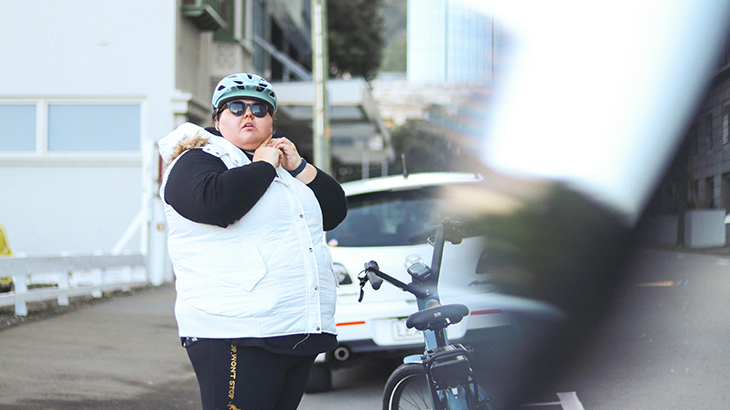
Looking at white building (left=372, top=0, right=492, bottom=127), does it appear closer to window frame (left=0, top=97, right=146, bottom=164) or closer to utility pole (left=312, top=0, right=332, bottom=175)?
utility pole (left=312, top=0, right=332, bottom=175)

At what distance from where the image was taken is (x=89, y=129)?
13094 millimetres

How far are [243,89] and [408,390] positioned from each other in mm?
1730

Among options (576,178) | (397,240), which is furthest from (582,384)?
(397,240)

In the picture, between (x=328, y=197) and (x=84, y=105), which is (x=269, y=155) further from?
(x=84, y=105)

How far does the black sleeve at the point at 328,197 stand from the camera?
2434 mm

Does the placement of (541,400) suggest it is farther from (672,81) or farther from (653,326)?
(672,81)

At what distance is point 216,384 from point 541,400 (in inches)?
36.1

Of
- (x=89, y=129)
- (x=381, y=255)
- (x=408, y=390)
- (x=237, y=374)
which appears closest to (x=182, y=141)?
(x=237, y=374)

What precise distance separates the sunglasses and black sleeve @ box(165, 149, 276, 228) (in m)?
0.20

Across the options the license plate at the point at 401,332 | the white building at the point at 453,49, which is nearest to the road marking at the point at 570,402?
the white building at the point at 453,49

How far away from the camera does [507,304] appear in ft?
6.73

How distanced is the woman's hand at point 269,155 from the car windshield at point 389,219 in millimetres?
2373

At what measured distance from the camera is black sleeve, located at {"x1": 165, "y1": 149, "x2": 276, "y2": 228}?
79.3 inches

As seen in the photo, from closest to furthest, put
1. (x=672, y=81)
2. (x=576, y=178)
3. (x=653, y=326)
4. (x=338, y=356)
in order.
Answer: (x=672, y=81) < (x=576, y=178) < (x=653, y=326) < (x=338, y=356)
